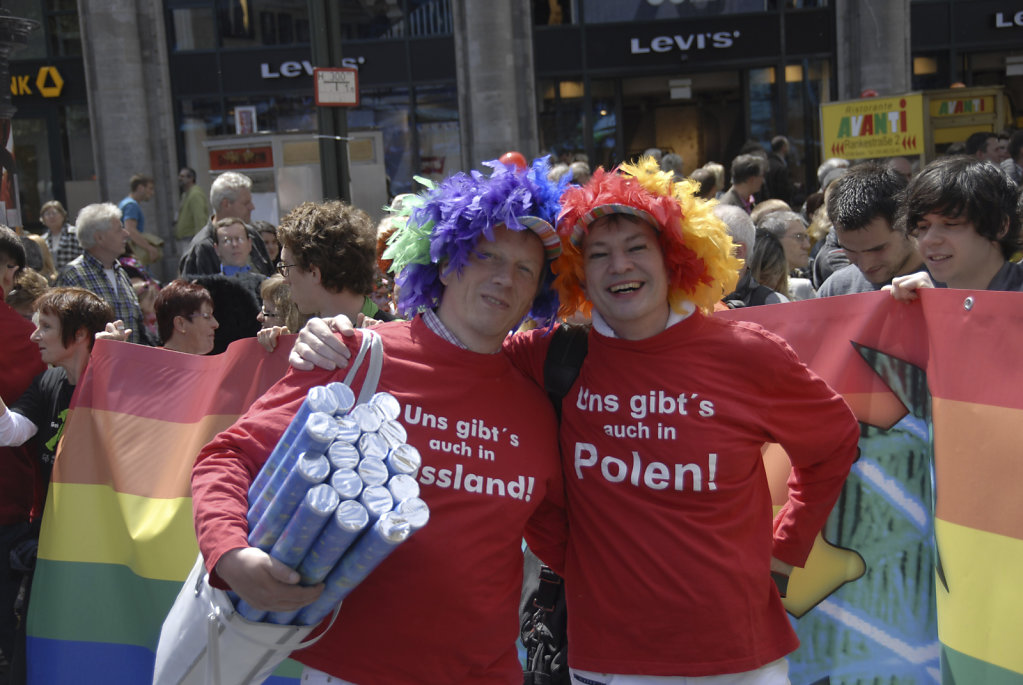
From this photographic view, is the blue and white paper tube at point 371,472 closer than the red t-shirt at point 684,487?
Yes

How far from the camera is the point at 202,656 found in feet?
7.91

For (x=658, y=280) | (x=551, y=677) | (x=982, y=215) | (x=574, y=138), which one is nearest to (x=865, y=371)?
(x=982, y=215)

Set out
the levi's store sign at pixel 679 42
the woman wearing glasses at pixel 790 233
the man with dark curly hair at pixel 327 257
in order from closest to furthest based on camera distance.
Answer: the man with dark curly hair at pixel 327 257 → the woman wearing glasses at pixel 790 233 → the levi's store sign at pixel 679 42

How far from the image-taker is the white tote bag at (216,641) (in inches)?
92.7

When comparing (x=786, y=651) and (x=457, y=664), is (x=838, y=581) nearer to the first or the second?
(x=786, y=651)

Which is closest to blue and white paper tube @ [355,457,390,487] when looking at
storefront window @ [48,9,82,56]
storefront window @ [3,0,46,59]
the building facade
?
the building facade

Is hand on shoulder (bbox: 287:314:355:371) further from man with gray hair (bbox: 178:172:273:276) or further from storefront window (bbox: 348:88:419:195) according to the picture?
storefront window (bbox: 348:88:419:195)

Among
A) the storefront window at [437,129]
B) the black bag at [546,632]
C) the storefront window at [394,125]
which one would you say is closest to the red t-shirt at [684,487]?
the black bag at [546,632]

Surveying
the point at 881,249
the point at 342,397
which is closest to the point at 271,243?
the point at 881,249

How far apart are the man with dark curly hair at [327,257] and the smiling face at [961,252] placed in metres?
1.94

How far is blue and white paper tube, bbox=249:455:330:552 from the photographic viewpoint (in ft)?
6.91

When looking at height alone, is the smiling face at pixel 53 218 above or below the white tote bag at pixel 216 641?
above

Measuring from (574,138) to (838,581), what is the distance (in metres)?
16.1

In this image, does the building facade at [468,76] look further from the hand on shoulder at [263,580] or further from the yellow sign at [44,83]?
the hand on shoulder at [263,580]
